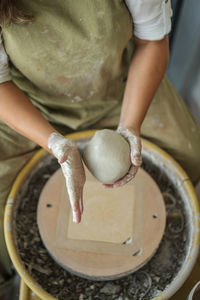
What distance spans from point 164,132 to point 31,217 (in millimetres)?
582

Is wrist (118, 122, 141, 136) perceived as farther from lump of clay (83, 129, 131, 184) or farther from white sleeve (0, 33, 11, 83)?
white sleeve (0, 33, 11, 83)

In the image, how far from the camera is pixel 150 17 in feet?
2.75

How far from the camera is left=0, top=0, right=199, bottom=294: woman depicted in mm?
756

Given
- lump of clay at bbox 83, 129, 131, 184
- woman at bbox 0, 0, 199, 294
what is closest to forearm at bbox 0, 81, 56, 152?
woman at bbox 0, 0, 199, 294

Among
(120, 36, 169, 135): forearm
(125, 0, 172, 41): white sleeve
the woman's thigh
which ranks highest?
(125, 0, 172, 41): white sleeve

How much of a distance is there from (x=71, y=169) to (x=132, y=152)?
18 centimetres

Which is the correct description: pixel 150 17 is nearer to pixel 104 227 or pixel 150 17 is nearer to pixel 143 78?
pixel 143 78

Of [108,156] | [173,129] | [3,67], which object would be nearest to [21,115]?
[3,67]

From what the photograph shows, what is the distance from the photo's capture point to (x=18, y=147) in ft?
3.32

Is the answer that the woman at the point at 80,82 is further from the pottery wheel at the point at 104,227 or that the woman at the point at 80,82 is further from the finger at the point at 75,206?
the pottery wheel at the point at 104,227

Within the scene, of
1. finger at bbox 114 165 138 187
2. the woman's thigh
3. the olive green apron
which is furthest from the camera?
the woman's thigh

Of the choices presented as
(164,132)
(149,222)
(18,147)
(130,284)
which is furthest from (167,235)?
(18,147)

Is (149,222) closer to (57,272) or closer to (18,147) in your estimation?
(57,272)

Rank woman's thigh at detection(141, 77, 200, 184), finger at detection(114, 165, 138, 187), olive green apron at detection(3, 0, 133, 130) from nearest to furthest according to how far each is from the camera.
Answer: olive green apron at detection(3, 0, 133, 130) < finger at detection(114, 165, 138, 187) < woman's thigh at detection(141, 77, 200, 184)
